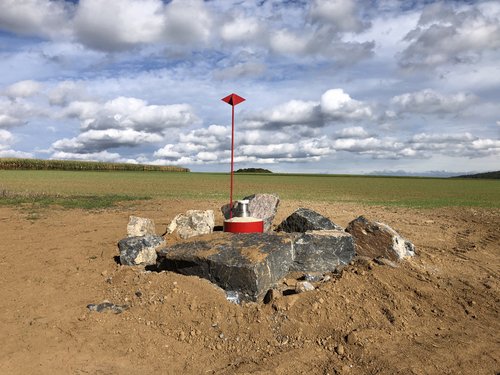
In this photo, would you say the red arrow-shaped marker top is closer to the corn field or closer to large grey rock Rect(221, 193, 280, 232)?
large grey rock Rect(221, 193, 280, 232)

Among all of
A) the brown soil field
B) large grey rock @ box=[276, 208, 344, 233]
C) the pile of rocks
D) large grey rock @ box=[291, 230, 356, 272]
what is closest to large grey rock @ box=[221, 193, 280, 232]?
the pile of rocks

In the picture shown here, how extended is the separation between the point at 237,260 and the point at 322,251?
207cm

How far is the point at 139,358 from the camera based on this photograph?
522cm

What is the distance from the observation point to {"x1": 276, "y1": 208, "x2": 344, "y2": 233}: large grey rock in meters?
9.25

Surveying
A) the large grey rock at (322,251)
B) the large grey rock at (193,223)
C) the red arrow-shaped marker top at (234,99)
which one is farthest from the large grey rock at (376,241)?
the red arrow-shaped marker top at (234,99)

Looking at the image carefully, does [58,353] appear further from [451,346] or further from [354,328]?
[451,346]

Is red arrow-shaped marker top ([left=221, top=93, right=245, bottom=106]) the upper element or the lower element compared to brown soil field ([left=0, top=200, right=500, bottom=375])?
upper

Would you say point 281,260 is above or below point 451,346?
above

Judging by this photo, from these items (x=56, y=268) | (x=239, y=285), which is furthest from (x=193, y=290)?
(x=56, y=268)

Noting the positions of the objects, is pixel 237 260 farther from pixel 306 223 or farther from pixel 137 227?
pixel 137 227

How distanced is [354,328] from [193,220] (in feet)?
17.2

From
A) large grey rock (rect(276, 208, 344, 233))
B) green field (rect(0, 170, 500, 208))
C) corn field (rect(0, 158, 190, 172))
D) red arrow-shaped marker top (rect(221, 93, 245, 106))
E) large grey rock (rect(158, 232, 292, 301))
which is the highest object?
red arrow-shaped marker top (rect(221, 93, 245, 106))

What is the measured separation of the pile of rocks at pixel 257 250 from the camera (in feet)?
21.7

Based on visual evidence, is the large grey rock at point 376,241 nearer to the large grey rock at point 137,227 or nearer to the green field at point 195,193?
the large grey rock at point 137,227
